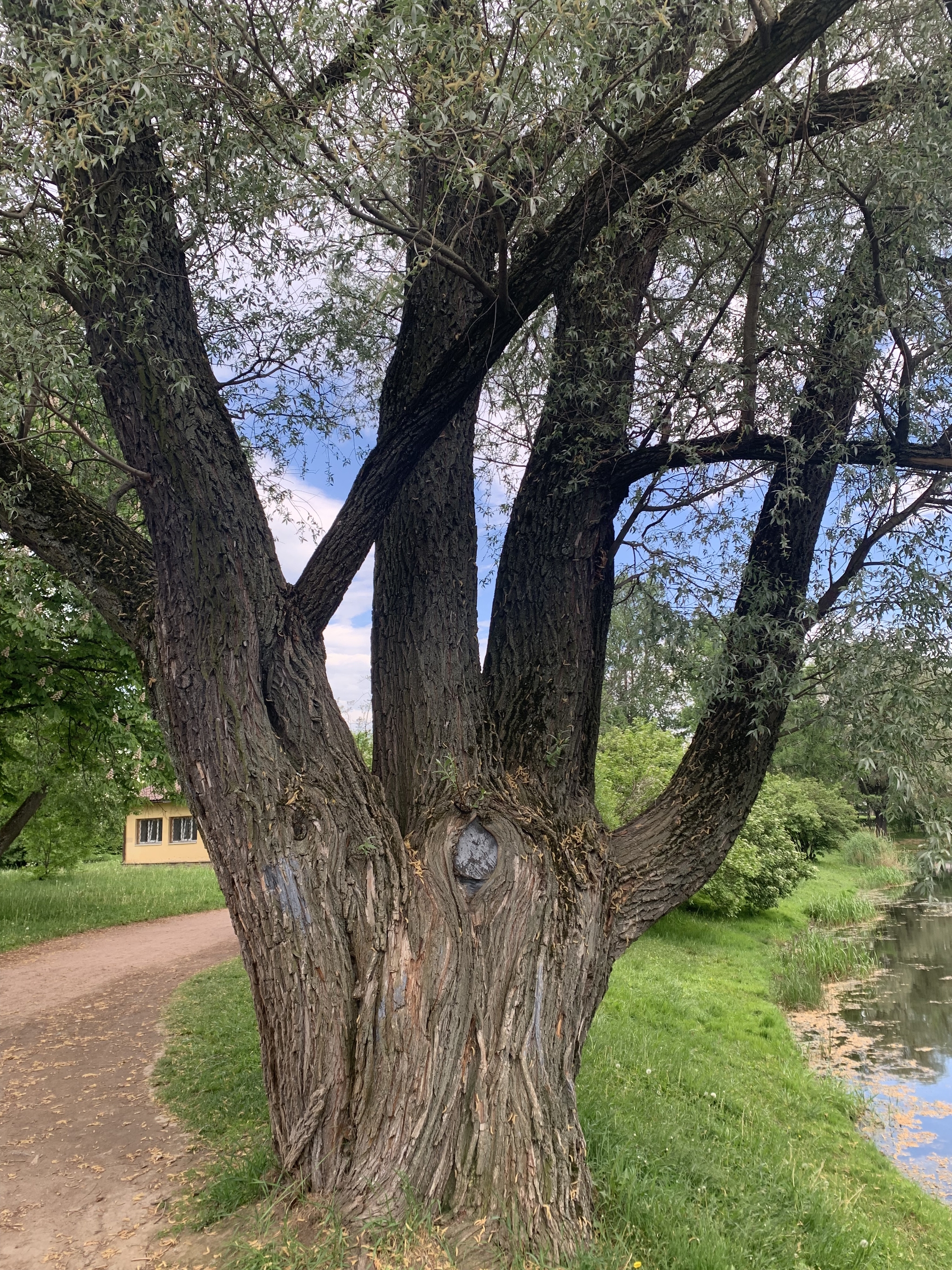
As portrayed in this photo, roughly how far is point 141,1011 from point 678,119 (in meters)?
10.4

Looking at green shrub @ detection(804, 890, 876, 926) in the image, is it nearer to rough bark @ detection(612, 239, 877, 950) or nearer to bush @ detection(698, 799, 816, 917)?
bush @ detection(698, 799, 816, 917)

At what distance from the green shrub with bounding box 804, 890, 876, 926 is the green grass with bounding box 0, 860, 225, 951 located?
14823 mm

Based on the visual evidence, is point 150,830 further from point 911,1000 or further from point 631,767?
point 911,1000

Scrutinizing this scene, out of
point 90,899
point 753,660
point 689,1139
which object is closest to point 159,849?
point 90,899

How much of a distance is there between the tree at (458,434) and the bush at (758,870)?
12.0 m

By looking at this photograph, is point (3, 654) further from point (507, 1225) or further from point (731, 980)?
point (731, 980)

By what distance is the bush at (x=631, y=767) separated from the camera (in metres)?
14.8

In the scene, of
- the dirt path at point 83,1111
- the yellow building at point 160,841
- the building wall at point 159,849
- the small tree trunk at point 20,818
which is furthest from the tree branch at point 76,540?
the building wall at point 159,849

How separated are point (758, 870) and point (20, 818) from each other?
1435 centimetres

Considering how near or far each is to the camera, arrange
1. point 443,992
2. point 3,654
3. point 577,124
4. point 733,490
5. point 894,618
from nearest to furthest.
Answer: point 443,992
point 577,124
point 894,618
point 733,490
point 3,654

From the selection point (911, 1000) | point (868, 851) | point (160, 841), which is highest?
point (160, 841)

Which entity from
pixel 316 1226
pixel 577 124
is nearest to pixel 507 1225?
pixel 316 1226

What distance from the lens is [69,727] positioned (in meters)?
13.1

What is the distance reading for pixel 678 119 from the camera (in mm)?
4230
